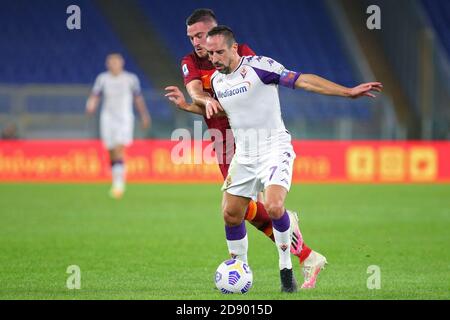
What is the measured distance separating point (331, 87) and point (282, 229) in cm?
114

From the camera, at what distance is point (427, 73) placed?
79.7ft

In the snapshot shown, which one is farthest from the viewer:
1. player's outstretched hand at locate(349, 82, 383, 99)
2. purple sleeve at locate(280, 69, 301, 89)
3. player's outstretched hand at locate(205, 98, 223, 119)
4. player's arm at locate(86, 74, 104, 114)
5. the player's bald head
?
the player's bald head

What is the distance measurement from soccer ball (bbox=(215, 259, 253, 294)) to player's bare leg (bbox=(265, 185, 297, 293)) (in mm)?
268

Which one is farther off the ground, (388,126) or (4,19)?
(4,19)

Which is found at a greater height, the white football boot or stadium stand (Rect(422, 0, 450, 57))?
stadium stand (Rect(422, 0, 450, 57))

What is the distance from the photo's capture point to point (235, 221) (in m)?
7.94

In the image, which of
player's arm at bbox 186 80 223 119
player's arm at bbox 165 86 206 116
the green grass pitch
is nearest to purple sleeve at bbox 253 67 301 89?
player's arm at bbox 186 80 223 119

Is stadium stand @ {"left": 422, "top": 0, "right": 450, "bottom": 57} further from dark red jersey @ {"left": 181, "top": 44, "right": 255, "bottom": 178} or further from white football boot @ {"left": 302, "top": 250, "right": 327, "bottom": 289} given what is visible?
white football boot @ {"left": 302, "top": 250, "right": 327, "bottom": 289}

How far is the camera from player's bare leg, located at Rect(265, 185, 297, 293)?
750 cm

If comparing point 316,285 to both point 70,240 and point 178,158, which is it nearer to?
point 70,240

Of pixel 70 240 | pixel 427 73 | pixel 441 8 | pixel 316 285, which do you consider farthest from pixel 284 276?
pixel 441 8

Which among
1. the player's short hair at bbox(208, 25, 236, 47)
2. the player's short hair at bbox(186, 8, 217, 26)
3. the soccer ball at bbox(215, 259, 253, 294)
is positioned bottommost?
the soccer ball at bbox(215, 259, 253, 294)

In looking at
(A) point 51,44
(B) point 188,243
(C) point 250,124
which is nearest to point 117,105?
(A) point 51,44

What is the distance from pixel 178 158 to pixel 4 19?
779 centimetres
